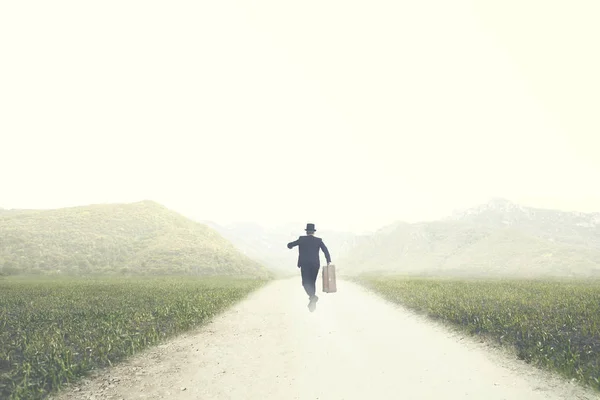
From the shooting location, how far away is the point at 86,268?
255 ft

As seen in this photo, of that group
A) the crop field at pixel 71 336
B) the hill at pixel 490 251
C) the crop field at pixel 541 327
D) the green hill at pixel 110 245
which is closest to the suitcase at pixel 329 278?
the crop field at pixel 541 327

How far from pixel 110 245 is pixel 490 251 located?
131m

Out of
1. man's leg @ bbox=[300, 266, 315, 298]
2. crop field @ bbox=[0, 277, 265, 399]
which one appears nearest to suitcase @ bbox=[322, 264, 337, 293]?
man's leg @ bbox=[300, 266, 315, 298]

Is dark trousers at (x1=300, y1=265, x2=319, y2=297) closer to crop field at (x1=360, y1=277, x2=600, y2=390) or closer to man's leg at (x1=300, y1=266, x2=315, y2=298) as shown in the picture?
man's leg at (x1=300, y1=266, x2=315, y2=298)

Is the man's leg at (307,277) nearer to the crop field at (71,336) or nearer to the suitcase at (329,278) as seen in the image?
the suitcase at (329,278)

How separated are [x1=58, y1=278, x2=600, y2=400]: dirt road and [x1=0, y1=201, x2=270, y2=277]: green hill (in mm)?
72693

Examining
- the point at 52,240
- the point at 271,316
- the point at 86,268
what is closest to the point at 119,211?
the point at 52,240

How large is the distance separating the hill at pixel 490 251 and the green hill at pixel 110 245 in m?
66.6

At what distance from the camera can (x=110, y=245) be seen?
3674 inches

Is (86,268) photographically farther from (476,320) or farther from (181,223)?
(476,320)

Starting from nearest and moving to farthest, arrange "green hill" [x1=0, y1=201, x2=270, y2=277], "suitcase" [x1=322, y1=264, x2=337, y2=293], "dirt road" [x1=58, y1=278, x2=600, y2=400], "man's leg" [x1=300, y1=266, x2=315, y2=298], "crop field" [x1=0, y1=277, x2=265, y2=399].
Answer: "dirt road" [x1=58, y1=278, x2=600, y2=400] < "crop field" [x1=0, y1=277, x2=265, y2=399] < "man's leg" [x1=300, y1=266, x2=315, y2=298] < "suitcase" [x1=322, y1=264, x2=337, y2=293] < "green hill" [x1=0, y1=201, x2=270, y2=277]

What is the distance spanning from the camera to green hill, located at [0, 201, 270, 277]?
7831 centimetres

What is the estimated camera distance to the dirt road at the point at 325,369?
7.14m

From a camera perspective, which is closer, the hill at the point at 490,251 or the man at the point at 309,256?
the man at the point at 309,256
